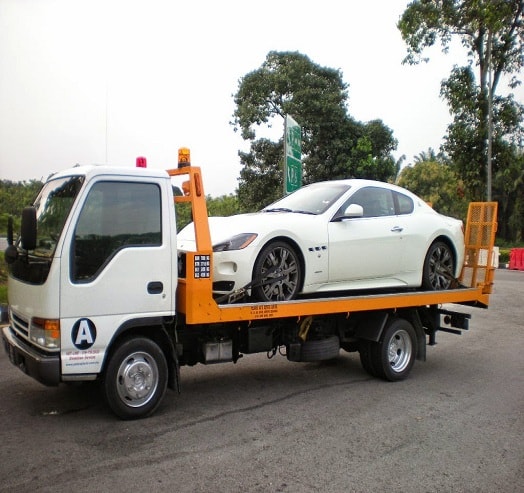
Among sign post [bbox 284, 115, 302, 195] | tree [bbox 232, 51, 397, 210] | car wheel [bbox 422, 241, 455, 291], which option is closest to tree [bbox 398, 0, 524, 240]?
tree [bbox 232, 51, 397, 210]

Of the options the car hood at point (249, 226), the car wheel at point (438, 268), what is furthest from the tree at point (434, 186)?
the car hood at point (249, 226)

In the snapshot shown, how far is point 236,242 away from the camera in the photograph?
18.9 ft

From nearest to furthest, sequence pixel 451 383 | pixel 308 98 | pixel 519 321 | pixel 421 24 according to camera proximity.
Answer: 1. pixel 451 383
2. pixel 519 321
3. pixel 421 24
4. pixel 308 98

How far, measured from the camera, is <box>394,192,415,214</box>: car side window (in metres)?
7.29

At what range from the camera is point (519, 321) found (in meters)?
11.9

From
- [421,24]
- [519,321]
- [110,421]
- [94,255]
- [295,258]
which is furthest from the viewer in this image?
[421,24]

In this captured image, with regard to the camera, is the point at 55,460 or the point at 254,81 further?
the point at 254,81

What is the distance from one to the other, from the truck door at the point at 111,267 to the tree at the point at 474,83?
891 inches

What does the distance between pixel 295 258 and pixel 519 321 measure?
7.73m

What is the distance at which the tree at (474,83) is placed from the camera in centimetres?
2511

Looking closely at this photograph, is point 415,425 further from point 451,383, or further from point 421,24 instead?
point 421,24

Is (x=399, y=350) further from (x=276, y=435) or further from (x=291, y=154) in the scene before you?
(x=291, y=154)

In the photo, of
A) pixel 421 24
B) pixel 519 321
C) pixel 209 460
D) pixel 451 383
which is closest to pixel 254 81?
pixel 421 24

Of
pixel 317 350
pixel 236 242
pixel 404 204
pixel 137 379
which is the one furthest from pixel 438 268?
pixel 137 379
